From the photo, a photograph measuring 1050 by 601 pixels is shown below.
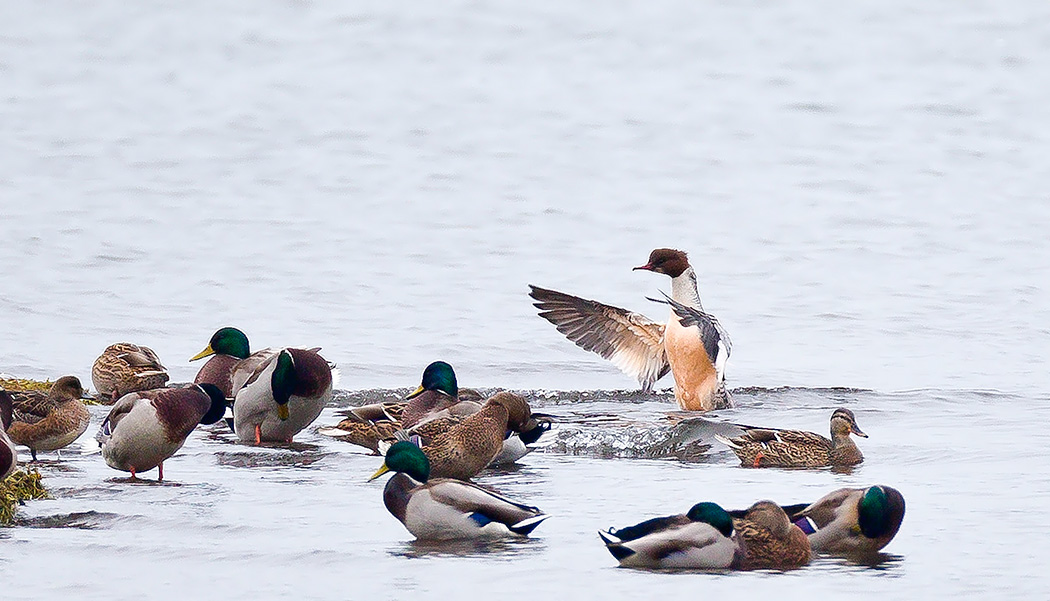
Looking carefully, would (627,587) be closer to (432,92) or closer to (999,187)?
(999,187)

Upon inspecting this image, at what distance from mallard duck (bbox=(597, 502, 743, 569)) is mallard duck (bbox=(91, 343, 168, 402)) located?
18.9 feet

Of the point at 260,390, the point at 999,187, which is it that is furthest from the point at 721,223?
the point at 260,390

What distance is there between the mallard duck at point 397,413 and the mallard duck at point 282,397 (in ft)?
1.03

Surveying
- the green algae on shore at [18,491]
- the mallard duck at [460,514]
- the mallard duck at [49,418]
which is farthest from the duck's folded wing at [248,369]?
the mallard duck at [460,514]

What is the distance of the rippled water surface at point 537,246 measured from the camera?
25.8 ft

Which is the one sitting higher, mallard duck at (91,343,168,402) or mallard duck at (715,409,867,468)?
mallard duck at (91,343,168,402)

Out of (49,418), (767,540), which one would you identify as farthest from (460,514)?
(49,418)

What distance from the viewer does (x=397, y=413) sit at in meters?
10.6

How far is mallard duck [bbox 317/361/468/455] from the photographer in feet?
33.6

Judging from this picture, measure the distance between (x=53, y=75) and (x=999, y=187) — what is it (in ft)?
71.1

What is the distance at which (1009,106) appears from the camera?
36.2m

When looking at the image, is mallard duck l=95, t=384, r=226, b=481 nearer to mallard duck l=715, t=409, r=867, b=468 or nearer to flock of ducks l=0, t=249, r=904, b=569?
flock of ducks l=0, t=249, r=904, b=569

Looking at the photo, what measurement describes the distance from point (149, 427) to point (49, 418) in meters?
0.79

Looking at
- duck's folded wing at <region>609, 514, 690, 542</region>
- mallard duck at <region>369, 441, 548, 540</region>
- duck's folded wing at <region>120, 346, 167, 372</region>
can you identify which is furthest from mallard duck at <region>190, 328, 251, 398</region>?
duck's folded wing at <region>609, 514, 690, 542</region>
